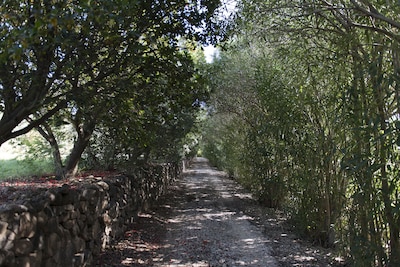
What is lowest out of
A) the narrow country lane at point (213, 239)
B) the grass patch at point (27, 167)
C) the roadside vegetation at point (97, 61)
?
the narrow country lane at point (213, 239)

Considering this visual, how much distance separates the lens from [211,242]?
20.8 ft

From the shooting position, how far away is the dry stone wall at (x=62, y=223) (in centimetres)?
301

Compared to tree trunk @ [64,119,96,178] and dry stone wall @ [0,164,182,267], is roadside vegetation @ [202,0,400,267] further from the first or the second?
tree trunk @ [64,119,96,178]

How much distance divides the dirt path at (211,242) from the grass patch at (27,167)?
3.11 metres

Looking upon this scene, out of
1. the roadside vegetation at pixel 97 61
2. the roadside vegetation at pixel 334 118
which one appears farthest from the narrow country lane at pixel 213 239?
the roadside vegetation at pixel 97 61

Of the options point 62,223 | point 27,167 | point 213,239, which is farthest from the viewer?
point 27,167

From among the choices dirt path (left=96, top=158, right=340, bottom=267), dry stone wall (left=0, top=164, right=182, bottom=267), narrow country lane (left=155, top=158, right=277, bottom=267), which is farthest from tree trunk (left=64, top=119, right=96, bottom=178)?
narrow country lane (left=155, top=158, right=277, bottom=267)

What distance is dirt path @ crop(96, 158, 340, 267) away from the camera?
5301 millimetres

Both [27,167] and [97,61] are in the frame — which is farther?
[27,167]

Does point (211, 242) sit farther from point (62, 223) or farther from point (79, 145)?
point (79, 145)

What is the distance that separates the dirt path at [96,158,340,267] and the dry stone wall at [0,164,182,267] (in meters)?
0.42

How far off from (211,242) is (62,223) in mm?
3008

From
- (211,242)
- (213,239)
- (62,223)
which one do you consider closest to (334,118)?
(211,242)

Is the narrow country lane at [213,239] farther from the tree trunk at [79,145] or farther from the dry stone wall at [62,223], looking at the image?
the tree trunk at [79,145]
